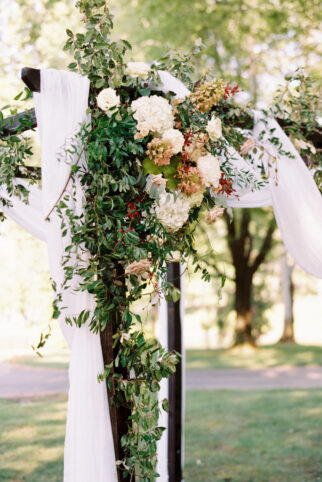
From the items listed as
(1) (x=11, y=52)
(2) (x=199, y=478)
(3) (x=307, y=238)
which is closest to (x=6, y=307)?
(2) (x=199, y=478)

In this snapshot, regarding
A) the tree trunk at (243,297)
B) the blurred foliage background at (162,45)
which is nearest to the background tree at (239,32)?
the blurred foliage background at (162,45)

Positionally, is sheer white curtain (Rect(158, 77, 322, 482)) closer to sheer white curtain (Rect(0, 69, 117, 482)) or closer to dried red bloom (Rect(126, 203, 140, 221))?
dried red bloom (Rect(126, 203, 140, 221))

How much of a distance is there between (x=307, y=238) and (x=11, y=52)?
804 cm

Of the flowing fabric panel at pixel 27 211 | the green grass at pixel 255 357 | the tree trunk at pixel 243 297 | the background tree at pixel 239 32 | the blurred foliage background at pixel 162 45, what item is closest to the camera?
the flowing fabric panel at pixel 27 211

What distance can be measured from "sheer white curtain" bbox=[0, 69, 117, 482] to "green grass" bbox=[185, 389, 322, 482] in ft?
10.8

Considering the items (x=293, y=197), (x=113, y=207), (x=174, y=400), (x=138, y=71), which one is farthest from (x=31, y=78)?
(x=174, y=400)

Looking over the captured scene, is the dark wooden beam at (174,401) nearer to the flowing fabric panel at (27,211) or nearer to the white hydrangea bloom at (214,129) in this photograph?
the flowing fabric panel at (27,211)

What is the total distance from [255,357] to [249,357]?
129 mm

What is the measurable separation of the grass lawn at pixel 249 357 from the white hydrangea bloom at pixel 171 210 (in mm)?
8256

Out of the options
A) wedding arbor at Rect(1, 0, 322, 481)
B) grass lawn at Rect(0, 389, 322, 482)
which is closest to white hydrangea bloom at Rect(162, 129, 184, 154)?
wedding arbor at Rect(1, 0, 322, 481)

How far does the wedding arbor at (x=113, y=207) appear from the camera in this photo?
2545 millimetres

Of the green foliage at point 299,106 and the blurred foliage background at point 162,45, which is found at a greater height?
the blurred foliage background at point 162,45

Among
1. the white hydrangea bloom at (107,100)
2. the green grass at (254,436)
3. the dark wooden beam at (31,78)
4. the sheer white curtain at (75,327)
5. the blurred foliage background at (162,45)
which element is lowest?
the green grass at (254,436)

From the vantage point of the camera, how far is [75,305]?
2.62 meters
